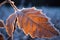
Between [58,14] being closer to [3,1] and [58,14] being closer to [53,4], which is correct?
[53,4]

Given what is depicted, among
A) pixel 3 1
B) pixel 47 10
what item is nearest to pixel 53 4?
pixel 47 10

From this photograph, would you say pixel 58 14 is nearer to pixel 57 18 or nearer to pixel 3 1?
pixel 57 18

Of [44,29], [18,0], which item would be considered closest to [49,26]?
[44,29]
